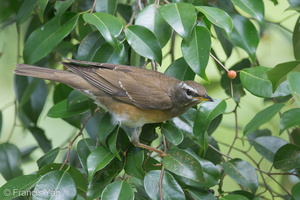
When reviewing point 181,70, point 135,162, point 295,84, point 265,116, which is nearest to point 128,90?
point 181,70

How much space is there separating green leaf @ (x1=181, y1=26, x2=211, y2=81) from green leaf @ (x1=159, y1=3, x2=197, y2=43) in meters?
0.07

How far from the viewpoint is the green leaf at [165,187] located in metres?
2.73

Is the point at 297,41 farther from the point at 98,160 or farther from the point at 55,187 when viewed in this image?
the point at 55,187

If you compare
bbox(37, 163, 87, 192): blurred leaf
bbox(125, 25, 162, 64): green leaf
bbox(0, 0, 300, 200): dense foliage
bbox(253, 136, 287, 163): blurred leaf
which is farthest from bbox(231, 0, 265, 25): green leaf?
bbox(37, 163, 87, 192): blurred leaf

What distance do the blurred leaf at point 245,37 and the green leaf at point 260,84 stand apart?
0.71 feet

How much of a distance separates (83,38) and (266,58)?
260cm

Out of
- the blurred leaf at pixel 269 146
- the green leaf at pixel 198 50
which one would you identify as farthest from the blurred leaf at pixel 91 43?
the blurred leaf at pixel 269 146

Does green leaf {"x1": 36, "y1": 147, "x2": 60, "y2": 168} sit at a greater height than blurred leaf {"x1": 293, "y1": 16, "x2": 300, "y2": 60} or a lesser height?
lesser

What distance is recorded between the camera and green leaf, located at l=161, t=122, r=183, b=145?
2945mm

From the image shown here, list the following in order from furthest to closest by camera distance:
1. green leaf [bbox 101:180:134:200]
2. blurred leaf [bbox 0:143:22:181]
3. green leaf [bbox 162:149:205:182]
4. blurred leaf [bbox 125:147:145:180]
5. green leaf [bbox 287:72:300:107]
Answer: blurred leaf [bbox 0:143:22:181], blurred leaf [bbox 125:147:145:180], green leaf [bbox 162:149:205:182], green leaf [bbox 101:180:134:200], green leaf [bbox 287:72:300:107]

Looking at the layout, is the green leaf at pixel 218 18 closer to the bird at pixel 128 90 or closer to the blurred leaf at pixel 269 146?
the bird at pixel 128 90

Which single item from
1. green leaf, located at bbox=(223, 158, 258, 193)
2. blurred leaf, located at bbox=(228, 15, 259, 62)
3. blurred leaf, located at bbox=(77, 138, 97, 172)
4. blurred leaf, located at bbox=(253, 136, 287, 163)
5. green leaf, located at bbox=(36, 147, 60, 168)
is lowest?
blurred leaf, located at bbox=(253, 136, 287, 163)

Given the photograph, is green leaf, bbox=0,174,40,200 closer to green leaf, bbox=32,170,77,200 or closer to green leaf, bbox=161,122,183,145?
green leaf, bbox=32,170,77,200

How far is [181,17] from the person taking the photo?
286 centimetres
